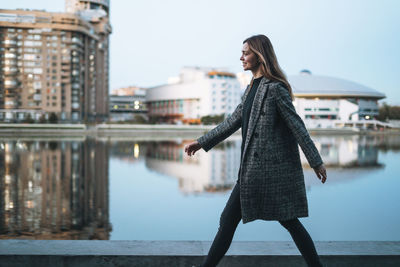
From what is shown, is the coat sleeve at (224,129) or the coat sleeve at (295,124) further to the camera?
the coat sleeve at (224,129)

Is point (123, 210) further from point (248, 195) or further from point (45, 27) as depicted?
point (45, 27)

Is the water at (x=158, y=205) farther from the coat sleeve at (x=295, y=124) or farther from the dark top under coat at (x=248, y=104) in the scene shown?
the coat sleeve at (x=295, y=124)

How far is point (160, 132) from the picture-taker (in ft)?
209

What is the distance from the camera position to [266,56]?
258 cm

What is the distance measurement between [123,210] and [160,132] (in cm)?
5621

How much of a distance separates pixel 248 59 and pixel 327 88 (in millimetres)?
109932

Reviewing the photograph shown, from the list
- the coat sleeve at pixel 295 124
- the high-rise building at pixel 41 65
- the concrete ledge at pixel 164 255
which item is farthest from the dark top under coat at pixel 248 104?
the high-rise building at pixel 41 65

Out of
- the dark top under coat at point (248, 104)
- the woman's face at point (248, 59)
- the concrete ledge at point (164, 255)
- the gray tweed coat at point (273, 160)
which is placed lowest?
the concrete ledge at point (164, 255)

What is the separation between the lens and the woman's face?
262 centimetres

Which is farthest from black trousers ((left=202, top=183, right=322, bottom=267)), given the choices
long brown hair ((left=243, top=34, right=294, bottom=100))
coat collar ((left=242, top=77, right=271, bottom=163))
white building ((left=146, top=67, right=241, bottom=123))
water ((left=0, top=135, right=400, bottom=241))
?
white building ((left=146, top=67, right=241, bottom=123))

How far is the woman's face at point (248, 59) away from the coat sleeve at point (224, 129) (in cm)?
27

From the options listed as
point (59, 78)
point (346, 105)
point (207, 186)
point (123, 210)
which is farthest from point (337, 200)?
point (346, 105)

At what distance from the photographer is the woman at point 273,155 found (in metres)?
2.54

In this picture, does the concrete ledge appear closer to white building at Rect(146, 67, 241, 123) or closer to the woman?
the woman
